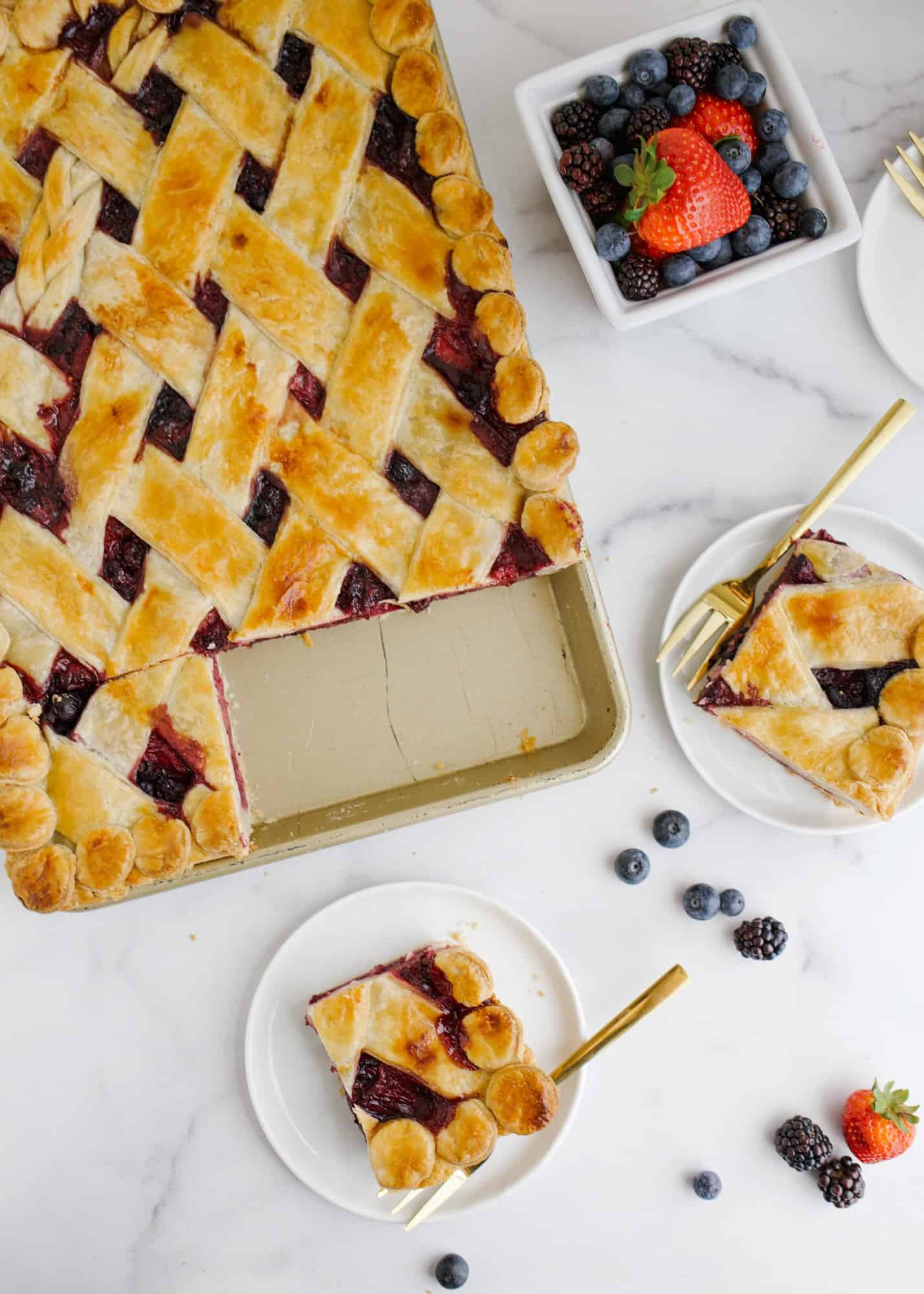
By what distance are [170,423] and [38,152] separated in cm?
46

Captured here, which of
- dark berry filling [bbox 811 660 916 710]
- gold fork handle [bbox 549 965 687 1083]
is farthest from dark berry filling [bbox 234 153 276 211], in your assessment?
gold fork handle [bbox 549 965 687 1083]

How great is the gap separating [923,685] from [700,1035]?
76 cm

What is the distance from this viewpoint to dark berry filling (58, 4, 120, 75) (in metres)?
1.66

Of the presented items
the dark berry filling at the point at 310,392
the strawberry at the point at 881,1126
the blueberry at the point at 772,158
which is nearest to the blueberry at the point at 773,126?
the blueberry at the point at 772,158

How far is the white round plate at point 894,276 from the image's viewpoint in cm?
193

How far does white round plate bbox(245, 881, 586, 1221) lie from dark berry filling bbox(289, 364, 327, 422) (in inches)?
32.4

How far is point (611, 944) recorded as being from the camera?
6.50 ft

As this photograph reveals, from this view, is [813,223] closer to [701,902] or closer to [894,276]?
[894,276]

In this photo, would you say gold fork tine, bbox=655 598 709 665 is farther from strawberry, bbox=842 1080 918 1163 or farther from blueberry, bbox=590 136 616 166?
strawberry, bbox=842 1080 918 1163

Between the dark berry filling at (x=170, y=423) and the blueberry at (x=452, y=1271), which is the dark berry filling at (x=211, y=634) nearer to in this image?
the dark berry filling at (x=170, y=423)

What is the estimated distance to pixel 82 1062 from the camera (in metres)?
1.97

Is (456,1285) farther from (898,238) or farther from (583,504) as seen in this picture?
(898,238)

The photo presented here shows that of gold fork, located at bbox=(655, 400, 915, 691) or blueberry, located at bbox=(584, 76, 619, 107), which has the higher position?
blueberry, located at bbox=(584, 76, 619, 107)

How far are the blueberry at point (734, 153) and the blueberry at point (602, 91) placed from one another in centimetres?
19
